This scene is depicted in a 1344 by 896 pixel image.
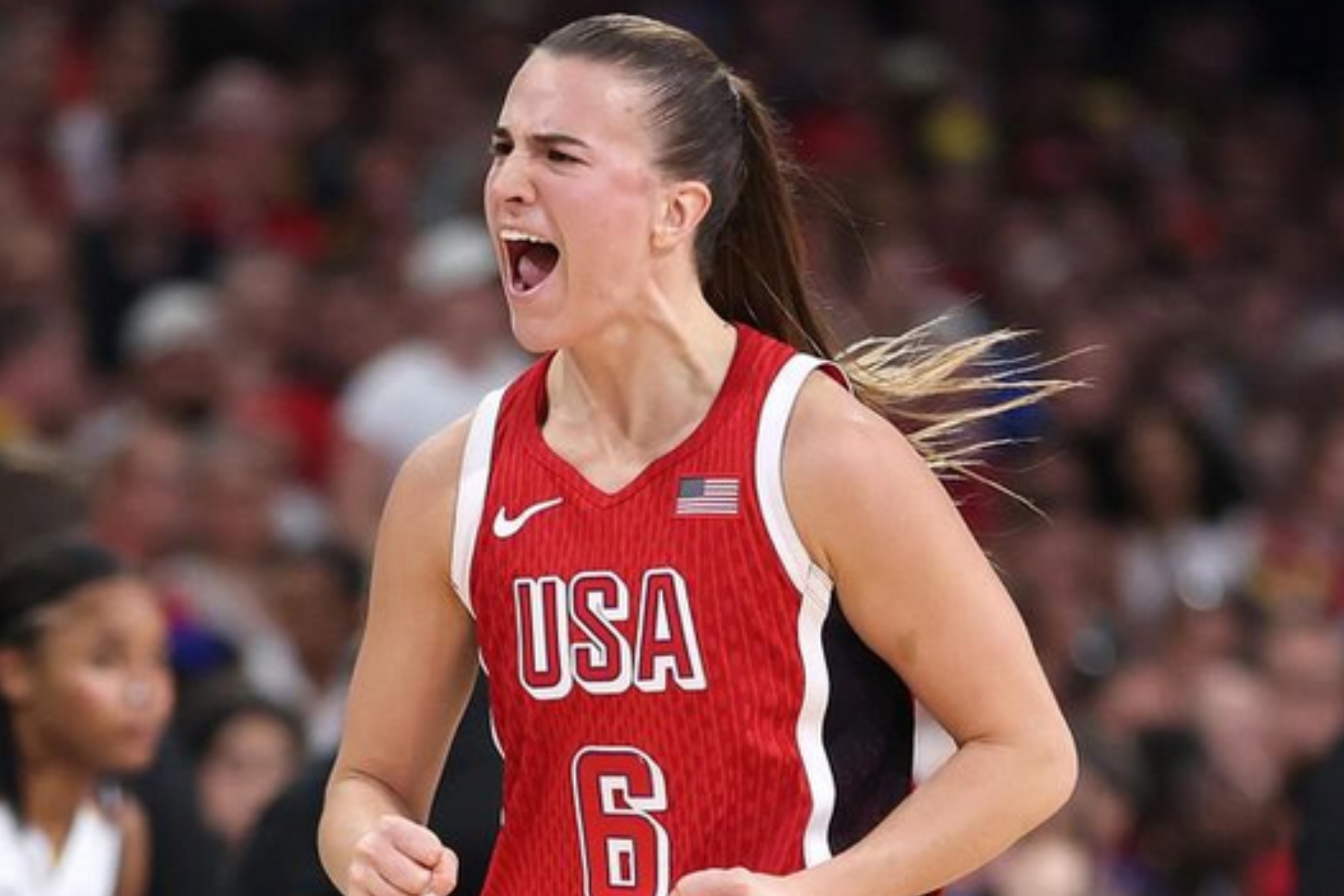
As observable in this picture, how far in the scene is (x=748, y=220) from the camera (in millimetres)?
3719

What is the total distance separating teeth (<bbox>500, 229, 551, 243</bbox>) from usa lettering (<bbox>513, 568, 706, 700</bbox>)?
1.20 feet

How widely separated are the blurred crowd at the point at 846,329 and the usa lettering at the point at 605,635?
1581 mm

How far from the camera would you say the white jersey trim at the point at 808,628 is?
3.46 m

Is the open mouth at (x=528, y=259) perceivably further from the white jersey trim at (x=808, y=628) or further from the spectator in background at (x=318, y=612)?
the spectator in background at (x=318, y=612)

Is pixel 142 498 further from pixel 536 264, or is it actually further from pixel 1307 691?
pixel 536 264

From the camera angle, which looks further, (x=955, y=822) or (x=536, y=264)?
(x=536, y=264)

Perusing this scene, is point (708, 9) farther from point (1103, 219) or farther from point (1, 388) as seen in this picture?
point (1, 388)

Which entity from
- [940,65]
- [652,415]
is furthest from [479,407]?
[940,65]

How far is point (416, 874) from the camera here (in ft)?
11.1

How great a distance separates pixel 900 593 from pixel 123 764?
203cm

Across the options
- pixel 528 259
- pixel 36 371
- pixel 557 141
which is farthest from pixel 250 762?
pixel 557 141

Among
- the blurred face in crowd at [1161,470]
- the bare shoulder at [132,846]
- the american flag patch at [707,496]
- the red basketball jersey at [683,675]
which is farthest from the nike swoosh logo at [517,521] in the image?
the blurred face in crowd at [1161,470]

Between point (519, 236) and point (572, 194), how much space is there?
80 millimetres

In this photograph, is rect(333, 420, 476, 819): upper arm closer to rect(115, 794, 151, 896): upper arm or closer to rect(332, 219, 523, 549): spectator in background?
rect(115, 794, 151, 896): upper arm
